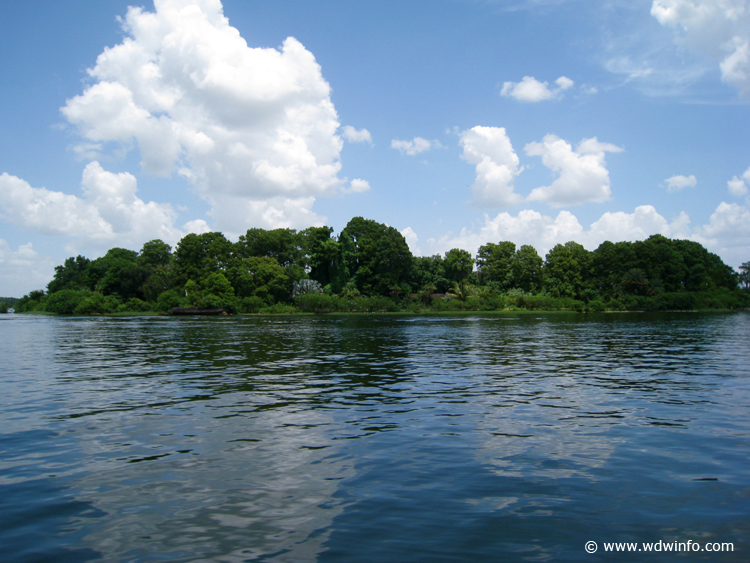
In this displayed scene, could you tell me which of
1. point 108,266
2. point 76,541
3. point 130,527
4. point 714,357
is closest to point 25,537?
point 76,541

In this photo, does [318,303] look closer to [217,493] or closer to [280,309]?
[280,309]

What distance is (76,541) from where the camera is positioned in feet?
18.0

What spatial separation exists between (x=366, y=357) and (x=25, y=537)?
1781cm

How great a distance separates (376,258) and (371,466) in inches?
3214

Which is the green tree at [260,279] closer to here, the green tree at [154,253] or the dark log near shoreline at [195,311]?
the dark log near shoreline at [195,311]

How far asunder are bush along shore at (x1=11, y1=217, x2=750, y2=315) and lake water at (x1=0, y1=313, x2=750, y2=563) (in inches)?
2677

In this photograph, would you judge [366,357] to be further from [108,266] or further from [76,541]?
[108,266]

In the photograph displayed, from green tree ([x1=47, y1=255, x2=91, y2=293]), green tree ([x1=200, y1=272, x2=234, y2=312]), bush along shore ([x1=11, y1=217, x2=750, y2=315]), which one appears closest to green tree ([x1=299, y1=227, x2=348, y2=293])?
bush along shore ([x1=11, y1=217, x2=750, y2=315])

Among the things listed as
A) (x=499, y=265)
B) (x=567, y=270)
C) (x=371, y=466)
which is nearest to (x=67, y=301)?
(x=499, y=265)

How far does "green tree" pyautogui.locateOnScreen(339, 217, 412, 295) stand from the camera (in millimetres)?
89188

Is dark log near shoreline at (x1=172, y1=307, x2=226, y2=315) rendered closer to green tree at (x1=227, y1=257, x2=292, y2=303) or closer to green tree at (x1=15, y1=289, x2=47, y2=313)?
green tree at (x1=227, y1=257, x2=292, y2=303)

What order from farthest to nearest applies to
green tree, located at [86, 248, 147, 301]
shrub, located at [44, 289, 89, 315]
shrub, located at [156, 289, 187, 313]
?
1. green tree, located at [86, 248, 147, 301]
2. shrub, located at [44, 289, 89, 315]
3. shrub, located at [156, 289, 187, 313]

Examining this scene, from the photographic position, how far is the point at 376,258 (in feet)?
293

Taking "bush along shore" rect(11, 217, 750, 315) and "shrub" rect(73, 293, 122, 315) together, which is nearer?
"bush along shore" rect(11, 217, 750, 315)
